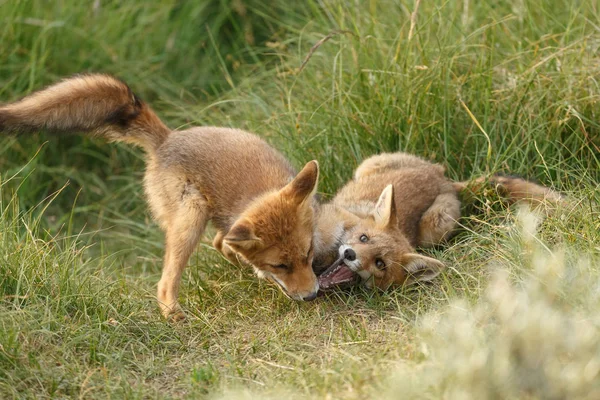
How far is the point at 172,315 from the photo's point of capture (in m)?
5.58

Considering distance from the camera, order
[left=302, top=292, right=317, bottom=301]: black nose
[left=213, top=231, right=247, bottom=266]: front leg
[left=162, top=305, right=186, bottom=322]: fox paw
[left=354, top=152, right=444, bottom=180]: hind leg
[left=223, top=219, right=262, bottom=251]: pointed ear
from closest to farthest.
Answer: [left=223, top=219, right=262, bottom=251]: pointed ear, [left=302, top=292, right=317, bottom=301]: black nose, [left=162, top=305, right=186, bottom=322]: fox paw, [left=213, top=231, right=247, bottom=266]: front leg, [left=354, top=152, right=444, bottom=180]: hind leg

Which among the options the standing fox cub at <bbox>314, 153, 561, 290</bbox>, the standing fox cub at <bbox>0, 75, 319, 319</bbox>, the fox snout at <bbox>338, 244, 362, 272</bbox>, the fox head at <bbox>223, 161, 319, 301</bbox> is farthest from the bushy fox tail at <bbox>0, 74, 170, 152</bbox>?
the fox snout at <bbox>338, 244, 362, 272</bbox>

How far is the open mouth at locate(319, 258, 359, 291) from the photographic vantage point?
18.7 feet

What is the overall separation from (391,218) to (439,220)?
1.63ft

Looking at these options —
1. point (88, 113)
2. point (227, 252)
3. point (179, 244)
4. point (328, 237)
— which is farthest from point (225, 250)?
point (88, 113)

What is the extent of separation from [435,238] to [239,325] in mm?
1757

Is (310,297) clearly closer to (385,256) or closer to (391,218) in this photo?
A: (385,256)

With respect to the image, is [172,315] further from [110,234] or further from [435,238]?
[110,234]

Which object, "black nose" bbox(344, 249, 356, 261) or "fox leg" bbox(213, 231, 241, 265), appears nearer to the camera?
"black nose" bbox(344, 249, 356, 261)

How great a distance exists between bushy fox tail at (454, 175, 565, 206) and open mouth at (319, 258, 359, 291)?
1291mm

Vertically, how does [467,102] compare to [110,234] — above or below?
above

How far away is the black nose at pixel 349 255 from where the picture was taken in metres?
5.79

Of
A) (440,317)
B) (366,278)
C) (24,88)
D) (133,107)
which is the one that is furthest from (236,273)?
(24,88)

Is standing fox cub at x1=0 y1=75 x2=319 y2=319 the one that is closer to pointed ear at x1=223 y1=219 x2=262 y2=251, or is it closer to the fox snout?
pointed ear at x1=223 y1=219 x2=262 y2=251
